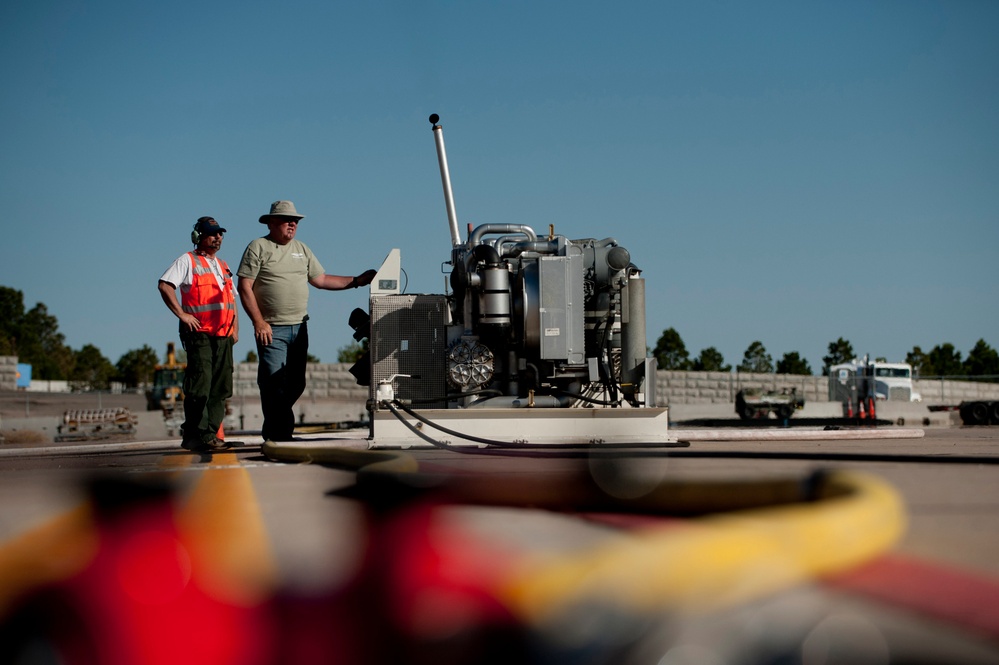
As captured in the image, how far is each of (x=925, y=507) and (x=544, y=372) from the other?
521 cm

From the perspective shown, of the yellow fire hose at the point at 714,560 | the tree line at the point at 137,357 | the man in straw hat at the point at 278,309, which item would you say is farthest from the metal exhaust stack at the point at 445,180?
the tree line at the point at 137,357

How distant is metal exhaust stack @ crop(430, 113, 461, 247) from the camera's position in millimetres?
9617

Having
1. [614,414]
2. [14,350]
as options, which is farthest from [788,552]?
[14,350]

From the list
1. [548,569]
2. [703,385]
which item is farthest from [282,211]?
[703,385]

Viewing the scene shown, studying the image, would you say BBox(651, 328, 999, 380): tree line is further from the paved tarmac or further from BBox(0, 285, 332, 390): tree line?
the paved tarmac

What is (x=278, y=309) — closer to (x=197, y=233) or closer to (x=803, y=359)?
(x=197, y=233)

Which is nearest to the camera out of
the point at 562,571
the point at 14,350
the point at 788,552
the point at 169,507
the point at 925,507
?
the point at 562,571

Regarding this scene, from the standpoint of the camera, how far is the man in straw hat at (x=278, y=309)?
8039 millimetres

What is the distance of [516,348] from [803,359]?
270 ft

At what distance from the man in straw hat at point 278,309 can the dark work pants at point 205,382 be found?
1.12 ft

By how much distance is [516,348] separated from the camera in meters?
8.12

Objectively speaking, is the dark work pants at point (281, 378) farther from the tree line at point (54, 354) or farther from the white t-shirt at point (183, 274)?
the tree line at point (54, 354)

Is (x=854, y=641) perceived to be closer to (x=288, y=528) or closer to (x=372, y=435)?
(x=288, y=528)

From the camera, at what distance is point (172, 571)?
195 centimetres
